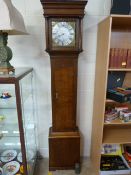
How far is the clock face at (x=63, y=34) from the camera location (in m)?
1.47

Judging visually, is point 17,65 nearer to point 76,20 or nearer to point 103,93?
point 76,20

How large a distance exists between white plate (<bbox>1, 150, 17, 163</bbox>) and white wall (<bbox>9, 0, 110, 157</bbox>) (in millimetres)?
389

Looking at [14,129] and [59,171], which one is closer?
[14,129]

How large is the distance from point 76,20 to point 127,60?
62 cm

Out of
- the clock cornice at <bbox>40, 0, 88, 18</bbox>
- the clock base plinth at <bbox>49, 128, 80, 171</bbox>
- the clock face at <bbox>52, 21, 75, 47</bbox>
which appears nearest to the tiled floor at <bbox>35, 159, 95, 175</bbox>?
the clock base plinth at <bbox>49, 128, 80, 171</bbox>

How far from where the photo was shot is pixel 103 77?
58.9 inches

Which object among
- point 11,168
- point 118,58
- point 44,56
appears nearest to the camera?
point 118,58

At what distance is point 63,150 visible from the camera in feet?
5.83

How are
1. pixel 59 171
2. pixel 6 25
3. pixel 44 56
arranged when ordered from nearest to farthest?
pixel 6 25
pixel 44 56
pixel 59 171

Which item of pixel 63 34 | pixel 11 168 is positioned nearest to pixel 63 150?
pixel 11 168

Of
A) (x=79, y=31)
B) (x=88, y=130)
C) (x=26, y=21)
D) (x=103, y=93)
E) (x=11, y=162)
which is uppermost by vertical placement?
(x=26, y=21)

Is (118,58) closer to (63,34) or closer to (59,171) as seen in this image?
(63,34)

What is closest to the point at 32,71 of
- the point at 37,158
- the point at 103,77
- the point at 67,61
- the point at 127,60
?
the point at 67,61

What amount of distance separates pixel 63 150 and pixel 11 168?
58 cm
